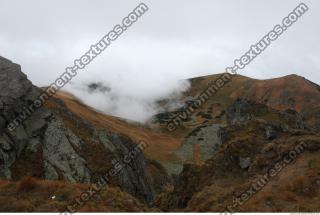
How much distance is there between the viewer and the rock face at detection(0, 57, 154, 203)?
4853 cm

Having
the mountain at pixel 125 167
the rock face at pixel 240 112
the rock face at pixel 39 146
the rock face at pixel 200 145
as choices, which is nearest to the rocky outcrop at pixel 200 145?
the rock face at pixel 200 145

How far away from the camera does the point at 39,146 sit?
5169 cm

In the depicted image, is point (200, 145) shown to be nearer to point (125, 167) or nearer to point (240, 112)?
point (240, 112)

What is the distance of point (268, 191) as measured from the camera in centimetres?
3136

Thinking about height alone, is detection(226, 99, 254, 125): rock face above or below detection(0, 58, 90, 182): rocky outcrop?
above

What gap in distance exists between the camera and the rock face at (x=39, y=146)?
48531 millimetres

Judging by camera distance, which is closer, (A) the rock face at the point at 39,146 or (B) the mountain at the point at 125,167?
(B) the mountain at the point at 125,167

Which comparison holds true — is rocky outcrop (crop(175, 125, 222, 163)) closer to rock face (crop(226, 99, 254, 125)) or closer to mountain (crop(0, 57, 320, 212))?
rock face (crop(226, 99, 254, 125))

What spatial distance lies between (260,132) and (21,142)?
27.5 metres

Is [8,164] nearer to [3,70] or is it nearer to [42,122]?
[42,122]

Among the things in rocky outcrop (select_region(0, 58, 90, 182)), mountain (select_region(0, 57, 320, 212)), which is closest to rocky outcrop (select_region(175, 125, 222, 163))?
mountain (select_region(0, 57, 320, 212))

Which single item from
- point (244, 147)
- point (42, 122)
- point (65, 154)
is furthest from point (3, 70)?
point (244, 147)

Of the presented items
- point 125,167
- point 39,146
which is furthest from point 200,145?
point 39,146

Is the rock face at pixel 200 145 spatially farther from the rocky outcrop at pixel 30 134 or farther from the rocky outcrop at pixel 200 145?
the rocky outcrop at pixel 30 134
